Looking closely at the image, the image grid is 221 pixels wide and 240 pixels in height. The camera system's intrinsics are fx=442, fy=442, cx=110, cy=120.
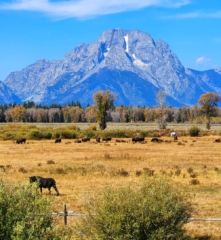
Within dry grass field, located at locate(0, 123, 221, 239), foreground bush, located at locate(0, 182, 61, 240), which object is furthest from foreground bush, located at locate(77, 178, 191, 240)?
foreground bush, located at locate(0, 182, 61, 240)

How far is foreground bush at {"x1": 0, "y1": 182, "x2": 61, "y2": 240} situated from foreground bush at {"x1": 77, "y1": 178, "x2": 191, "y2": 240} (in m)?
1.76

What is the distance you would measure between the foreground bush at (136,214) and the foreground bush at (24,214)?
69.3 inches

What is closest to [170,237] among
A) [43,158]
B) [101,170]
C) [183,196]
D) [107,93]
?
[183,196]

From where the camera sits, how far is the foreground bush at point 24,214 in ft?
31.1

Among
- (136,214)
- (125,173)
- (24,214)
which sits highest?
(24,214)

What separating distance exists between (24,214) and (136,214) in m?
2.92

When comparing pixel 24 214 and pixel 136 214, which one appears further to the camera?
pixel 136 214

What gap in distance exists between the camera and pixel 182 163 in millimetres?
36969

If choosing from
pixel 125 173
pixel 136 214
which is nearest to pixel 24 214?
pixel 136 214

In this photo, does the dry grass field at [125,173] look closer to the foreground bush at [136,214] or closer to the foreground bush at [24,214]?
the foreground bush at [136,214]

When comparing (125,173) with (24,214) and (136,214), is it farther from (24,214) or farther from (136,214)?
(24,214)

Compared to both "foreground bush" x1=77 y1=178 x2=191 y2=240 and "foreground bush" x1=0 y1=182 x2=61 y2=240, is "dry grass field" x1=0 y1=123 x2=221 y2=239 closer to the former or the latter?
"foreground bush" x1=77 y1=178 x2=191 y2=240

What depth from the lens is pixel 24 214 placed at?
9992 millimetres

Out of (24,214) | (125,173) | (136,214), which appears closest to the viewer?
(24,214)
